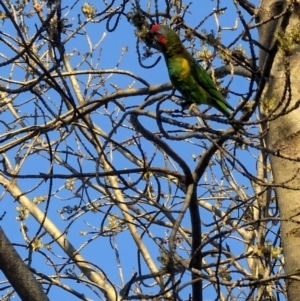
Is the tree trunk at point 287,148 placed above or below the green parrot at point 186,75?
below

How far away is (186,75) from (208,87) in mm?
189

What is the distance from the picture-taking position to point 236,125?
2.45 meters

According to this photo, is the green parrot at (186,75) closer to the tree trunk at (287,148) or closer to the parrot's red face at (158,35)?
the parrot's red face at (158,35)

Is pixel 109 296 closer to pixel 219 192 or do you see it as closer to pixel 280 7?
pixel 219 192

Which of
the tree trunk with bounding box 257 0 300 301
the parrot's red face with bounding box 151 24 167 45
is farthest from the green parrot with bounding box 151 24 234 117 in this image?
the tree trunk with bounding box 257 0 300 301

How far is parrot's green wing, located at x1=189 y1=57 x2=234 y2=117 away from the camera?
3.63 m

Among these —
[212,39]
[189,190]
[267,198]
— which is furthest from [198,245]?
[267,198]

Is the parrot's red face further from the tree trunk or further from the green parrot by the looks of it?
the tree trunk

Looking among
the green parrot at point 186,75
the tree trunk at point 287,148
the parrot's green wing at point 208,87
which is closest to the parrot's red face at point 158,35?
the green parrot at point 186,75

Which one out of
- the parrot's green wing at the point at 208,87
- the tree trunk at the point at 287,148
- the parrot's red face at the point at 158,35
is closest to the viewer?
the tree trunk at the point at 287,148

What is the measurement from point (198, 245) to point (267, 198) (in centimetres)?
152

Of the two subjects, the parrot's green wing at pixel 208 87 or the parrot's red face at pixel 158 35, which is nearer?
the parrot's red face at pixel 158 35

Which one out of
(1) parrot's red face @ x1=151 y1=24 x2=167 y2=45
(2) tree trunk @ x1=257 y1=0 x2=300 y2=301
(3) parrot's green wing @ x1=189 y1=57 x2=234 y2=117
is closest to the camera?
(2) tree trunk @ x1=257 y1=0 x2=300 y2=301

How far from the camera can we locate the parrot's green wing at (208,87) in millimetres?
3633
